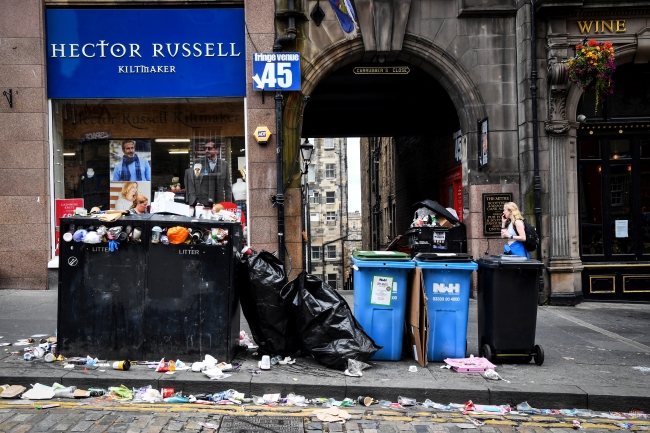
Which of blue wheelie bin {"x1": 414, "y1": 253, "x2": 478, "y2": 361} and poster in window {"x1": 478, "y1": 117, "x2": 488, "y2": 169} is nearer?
blue wheelie bin {"x1": 414, "y1": 253, "x2": 478, "y2": 361}

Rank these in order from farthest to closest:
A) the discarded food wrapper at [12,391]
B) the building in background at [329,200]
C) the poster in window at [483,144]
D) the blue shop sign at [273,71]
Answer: the building in background at [329,200]
the poster in window at [483,144]
the blue shop sign at [273,71]
the discarded food wrapper at [12,391]

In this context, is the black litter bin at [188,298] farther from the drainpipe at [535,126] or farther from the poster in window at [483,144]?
the drainpipe at [535,126]

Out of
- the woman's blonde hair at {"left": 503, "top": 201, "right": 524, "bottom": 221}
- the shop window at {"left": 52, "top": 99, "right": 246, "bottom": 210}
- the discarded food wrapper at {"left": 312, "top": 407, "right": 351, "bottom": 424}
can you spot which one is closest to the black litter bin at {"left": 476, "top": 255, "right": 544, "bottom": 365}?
the discarded food wrapper at {"left": 312, "top": 407, "right": 351, "bottom": 424}

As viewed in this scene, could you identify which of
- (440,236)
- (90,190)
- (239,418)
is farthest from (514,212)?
(90,190)

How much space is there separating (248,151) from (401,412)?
708cm

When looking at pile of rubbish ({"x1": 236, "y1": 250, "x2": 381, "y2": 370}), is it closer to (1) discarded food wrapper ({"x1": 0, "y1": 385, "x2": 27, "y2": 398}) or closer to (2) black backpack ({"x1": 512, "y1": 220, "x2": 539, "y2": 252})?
(1) discarded food wrapper ({"x1": 0, "y1": 385, "x2": 27, "y2": 398})

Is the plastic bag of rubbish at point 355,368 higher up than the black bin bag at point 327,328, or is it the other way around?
the black bin bag at point 327,328

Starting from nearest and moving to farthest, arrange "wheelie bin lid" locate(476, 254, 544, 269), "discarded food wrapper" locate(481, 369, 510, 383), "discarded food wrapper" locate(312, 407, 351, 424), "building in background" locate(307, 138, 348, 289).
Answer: "discarded food wrapper" locate(312, 407, 351, 424) < "discarded food wrapper" locate(481, 369, 510, 383) < "wheelie bin lid" locate(476, 254, 544, 269) < "building in background" locate(307, 138, 348, 289)

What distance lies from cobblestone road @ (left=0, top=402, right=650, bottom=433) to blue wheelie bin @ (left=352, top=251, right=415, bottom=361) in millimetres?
1320

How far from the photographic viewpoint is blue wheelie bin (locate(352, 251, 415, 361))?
6227mm

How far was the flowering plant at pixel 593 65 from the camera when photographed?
10305mm

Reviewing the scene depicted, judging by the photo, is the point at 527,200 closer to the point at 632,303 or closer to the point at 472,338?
the point at 632,303

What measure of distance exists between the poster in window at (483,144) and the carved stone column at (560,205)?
1.14m

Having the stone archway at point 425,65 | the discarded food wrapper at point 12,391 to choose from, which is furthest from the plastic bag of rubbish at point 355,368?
the stone archway at point 425,65
